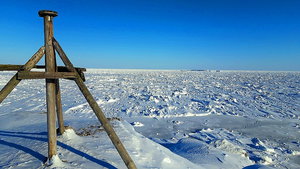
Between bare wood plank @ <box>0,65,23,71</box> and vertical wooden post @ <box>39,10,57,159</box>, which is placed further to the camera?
bare wood plank @ <box>0,65,23,71</box>

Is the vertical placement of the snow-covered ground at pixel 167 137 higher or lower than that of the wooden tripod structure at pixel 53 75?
lower

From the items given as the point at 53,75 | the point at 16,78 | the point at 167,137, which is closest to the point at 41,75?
the point at 53,75

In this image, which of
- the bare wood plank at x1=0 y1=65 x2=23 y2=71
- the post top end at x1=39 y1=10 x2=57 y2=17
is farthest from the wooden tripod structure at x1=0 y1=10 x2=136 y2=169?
the bare wood plank at x1=0 y1=65 x2=23 y2=71

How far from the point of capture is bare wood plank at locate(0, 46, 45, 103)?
8.44 feet

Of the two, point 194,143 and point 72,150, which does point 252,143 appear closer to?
point 194,143

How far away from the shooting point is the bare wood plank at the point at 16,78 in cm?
257

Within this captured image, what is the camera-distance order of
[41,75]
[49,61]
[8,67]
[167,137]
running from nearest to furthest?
[41,75] < [49,61] < [8,67] < [167,137]

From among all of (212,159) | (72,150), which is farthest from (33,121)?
(212,159)

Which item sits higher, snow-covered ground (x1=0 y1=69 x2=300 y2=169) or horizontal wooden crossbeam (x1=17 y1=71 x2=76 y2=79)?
horizontal wooden crossbeam (x1=17 y1=71 x2=76 y2=79)

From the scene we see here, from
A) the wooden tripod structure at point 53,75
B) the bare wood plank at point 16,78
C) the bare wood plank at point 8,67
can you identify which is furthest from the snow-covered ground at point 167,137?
the bare wood plank at point 8,67

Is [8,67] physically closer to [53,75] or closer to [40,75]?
[40,75]

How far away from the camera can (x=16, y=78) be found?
8.45 feet

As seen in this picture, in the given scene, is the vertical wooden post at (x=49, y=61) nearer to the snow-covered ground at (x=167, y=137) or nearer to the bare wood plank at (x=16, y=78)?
the bare wood plank at (x=16, y=78)

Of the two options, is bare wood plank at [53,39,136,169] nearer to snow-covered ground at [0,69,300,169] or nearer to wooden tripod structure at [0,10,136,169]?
wooden tripod structure at [0,10,136,169]
